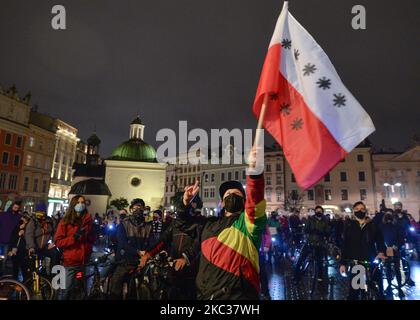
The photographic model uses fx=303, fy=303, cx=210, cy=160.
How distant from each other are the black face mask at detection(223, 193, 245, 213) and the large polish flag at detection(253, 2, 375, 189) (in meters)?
0.77

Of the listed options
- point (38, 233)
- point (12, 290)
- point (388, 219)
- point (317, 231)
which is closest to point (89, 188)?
point (38, 233)

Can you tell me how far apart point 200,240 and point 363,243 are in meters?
4.42

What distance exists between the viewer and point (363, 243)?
6.86 m

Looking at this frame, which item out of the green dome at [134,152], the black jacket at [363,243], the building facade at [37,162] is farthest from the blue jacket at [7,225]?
the green dome at [134,152]

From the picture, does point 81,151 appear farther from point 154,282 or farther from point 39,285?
point 154,282

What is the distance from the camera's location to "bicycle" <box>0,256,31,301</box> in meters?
5.67

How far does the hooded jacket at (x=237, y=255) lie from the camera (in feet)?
10.6

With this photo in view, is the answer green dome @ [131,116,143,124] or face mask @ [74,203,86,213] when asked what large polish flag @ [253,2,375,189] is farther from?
green dome @ [131,116,143,124]

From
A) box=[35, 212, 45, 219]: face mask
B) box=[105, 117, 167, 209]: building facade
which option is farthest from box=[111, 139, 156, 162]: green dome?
box=[35, 212, 45, 219]: face mask

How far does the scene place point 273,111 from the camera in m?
4.38

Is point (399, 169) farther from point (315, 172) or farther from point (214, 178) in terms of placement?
point (315, 172)

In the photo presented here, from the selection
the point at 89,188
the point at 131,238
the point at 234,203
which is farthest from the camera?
the point at 89,188
